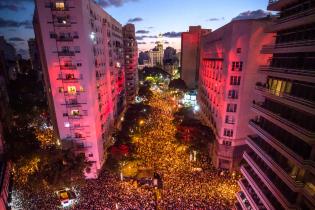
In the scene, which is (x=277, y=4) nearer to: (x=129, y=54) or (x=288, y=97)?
(x=288, y=97)

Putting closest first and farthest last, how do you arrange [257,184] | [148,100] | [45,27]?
[257,184] → [45,27] → [148,100]

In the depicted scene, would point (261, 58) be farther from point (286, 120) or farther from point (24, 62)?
point (24, 62)

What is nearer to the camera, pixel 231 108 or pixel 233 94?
pixel 233 94

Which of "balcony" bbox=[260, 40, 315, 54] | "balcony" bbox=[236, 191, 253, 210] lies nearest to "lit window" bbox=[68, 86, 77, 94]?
"balcony" bbox=[260, 40, 315, 54]

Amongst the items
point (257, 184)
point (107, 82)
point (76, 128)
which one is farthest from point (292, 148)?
point (107, 82)

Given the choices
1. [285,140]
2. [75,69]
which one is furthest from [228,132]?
[75,69]

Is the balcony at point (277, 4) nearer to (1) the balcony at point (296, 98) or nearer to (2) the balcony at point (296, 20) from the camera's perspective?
(2) the balcony at point (296, 20)

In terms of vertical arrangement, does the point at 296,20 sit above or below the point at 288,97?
above

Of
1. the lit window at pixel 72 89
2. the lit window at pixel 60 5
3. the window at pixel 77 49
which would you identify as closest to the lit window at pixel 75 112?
the lit window at pixel 72 89
